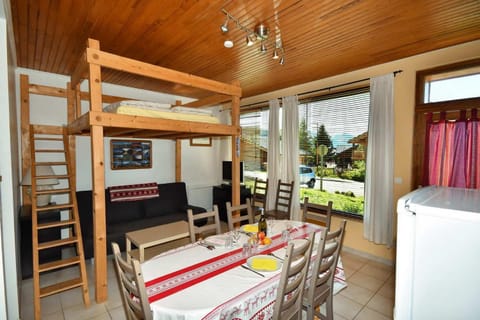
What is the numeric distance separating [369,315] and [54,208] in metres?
3.33

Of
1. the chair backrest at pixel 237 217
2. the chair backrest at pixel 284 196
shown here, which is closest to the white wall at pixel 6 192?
the chair backrest at pixel 237 217

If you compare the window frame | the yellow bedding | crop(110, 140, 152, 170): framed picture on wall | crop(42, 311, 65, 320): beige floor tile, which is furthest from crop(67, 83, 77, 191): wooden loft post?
the window frame

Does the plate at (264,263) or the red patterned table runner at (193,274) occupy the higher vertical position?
the plate at (264,263)

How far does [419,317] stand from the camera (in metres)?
1.32

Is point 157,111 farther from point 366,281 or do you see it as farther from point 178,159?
point 366,281

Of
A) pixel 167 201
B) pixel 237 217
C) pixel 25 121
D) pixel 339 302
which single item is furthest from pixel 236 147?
pixel 25 121

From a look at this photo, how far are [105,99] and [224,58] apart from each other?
2108mm

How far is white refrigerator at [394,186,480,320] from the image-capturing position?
1.16 metres

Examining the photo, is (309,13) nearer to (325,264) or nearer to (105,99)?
(325,264)

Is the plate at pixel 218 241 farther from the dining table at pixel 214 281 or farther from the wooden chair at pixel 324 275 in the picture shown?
the wooden chair at pixel 324 275

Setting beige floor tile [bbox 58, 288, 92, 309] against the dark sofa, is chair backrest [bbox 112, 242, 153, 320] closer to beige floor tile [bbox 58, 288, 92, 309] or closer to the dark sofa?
→ beige floor tile [bbox 58, 288, 92, 309]

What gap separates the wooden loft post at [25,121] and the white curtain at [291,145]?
385 centimetres

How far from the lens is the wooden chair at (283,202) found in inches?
161

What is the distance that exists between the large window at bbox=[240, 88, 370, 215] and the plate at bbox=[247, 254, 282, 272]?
7.92 feet
